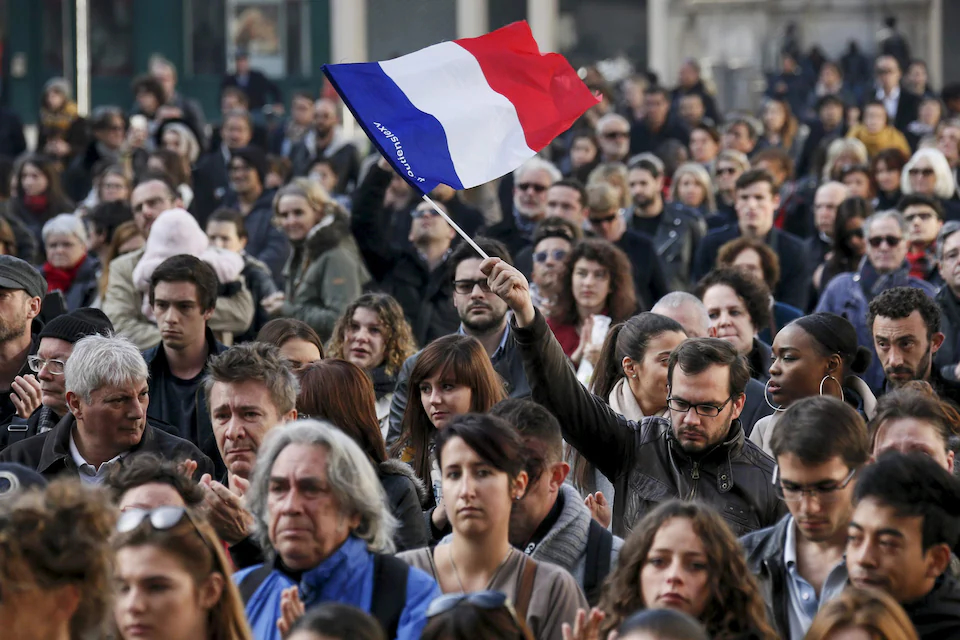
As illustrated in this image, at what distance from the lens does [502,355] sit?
8.55m

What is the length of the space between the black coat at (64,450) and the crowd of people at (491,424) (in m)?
0.02

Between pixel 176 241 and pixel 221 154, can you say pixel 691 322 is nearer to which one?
pixel 176 241

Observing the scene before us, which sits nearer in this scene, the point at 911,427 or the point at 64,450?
the point at 911,427

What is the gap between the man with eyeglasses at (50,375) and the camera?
7.36m

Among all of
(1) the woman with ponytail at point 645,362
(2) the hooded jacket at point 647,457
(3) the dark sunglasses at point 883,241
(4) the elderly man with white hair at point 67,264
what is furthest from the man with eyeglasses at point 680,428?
(4) the elderly man with white hair at point 67,264

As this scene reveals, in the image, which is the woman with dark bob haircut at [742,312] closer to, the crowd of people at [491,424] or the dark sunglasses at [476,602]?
the crowd of people at [491,424]

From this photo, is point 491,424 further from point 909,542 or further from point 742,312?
point 742,312

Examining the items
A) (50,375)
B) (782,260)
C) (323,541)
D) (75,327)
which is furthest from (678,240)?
(323,541)

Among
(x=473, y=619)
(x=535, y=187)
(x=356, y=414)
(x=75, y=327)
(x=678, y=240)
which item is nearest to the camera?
(x=473, y=619)

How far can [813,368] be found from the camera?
7105 mm

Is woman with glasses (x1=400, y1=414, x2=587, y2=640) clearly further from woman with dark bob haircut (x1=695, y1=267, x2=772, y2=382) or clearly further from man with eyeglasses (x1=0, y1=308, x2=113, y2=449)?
woman with dark bob haircut (x1=695, y1=267, x2=772, y2=382)

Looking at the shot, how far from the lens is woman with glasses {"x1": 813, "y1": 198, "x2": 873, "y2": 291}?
11.5 m

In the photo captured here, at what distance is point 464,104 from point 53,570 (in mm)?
3623

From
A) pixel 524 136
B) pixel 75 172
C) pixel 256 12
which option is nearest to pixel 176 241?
pixel 524 136
